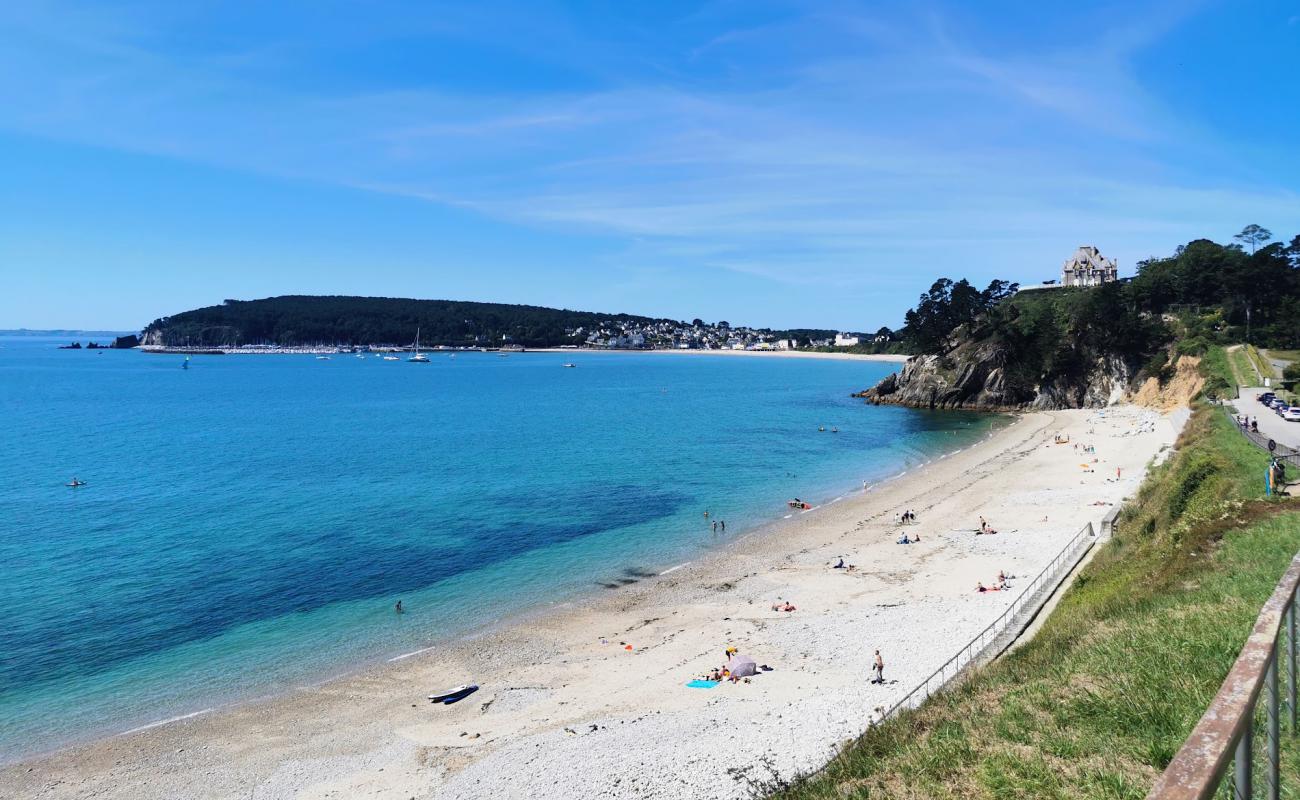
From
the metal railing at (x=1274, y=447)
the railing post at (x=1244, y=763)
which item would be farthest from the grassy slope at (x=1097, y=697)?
the metal railing at (x=1274, y=447)

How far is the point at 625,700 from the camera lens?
71.9 feet

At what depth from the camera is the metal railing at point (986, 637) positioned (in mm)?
17203

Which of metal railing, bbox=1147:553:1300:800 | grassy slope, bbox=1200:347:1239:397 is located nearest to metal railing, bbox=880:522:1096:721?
metal railing, bbox=1147:553:1300:800

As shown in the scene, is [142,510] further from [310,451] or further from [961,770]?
[961,770]

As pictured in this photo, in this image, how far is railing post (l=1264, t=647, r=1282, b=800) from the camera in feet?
13.7

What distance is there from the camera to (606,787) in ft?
55.4

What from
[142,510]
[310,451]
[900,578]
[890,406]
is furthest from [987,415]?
[142,510]

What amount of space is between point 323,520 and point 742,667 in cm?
2955

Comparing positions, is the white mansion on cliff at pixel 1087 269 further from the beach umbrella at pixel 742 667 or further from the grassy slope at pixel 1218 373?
the beach umbrella at pixel 742 667

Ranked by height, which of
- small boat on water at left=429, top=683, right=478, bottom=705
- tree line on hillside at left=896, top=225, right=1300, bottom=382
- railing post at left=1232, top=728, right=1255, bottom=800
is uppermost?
tree line on hillside at left=896, top=225, right=1300, bottom=382

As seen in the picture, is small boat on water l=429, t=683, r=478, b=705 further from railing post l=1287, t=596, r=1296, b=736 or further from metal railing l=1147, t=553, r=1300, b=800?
metal railing l=1147, t=553, r=1300, b=800

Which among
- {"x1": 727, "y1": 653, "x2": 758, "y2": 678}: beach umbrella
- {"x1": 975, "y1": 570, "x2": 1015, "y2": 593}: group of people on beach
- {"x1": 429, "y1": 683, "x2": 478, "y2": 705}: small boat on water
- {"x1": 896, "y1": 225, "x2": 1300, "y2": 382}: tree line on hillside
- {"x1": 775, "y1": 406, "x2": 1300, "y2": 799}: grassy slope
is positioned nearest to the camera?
{"x1": 775, "y1": 406, "x2": 1300, "y2": 799}: grassy slope

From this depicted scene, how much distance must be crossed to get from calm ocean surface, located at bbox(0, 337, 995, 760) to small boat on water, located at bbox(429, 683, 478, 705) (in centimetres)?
476

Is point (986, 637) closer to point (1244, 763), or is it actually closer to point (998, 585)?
point (998, 585)
